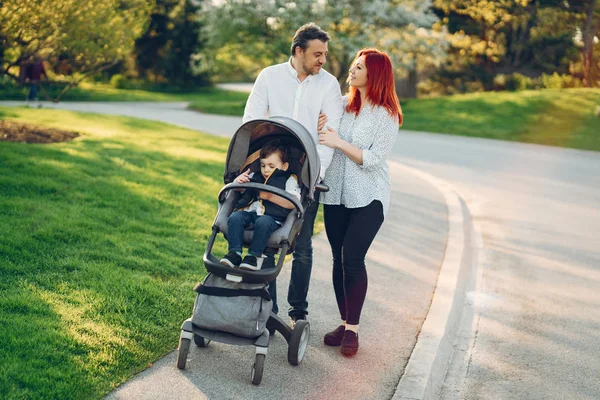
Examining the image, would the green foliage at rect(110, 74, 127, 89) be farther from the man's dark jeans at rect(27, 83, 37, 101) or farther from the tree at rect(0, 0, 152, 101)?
the tree at rect(0, 0, 152, 101)

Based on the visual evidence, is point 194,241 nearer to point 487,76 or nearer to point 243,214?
point 243,214

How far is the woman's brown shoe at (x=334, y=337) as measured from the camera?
207 inches

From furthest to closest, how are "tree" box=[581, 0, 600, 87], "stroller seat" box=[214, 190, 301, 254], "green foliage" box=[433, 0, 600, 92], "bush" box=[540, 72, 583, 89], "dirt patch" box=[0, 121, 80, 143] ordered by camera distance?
"green foliage" box=[433, 0, 600, 92]
"bush" box=[540, 72, 583, 89]
"tree" box=[581, 0, 600, 87]
"dirt patch" box=[0, 121, 80, 143]
"stroller seat" box=[214, 190, 301, 254]

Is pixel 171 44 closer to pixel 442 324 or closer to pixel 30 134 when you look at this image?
pixel 30 134

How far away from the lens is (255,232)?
449 centimetres

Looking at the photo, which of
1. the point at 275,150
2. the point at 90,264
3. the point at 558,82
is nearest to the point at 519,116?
the point at 558,82

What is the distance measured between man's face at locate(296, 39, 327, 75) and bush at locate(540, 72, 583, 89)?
34.5 m

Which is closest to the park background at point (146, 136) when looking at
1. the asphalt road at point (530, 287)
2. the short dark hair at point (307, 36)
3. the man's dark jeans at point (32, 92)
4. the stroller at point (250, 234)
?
the stroller at point (250, 234)

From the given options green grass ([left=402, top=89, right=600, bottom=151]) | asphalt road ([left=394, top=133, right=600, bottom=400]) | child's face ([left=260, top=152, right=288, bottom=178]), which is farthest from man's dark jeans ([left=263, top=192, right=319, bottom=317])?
green grass ([left=402, top=89, right=600, bottom=151])

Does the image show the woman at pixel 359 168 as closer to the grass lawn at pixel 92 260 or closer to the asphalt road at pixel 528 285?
the asphalt road at pixel 528 285

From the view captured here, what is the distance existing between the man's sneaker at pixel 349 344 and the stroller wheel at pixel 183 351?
45.5 inches

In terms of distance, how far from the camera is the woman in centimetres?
493

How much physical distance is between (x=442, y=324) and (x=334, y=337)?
110 cm

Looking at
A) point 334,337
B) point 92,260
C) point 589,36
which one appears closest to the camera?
point 334,337
